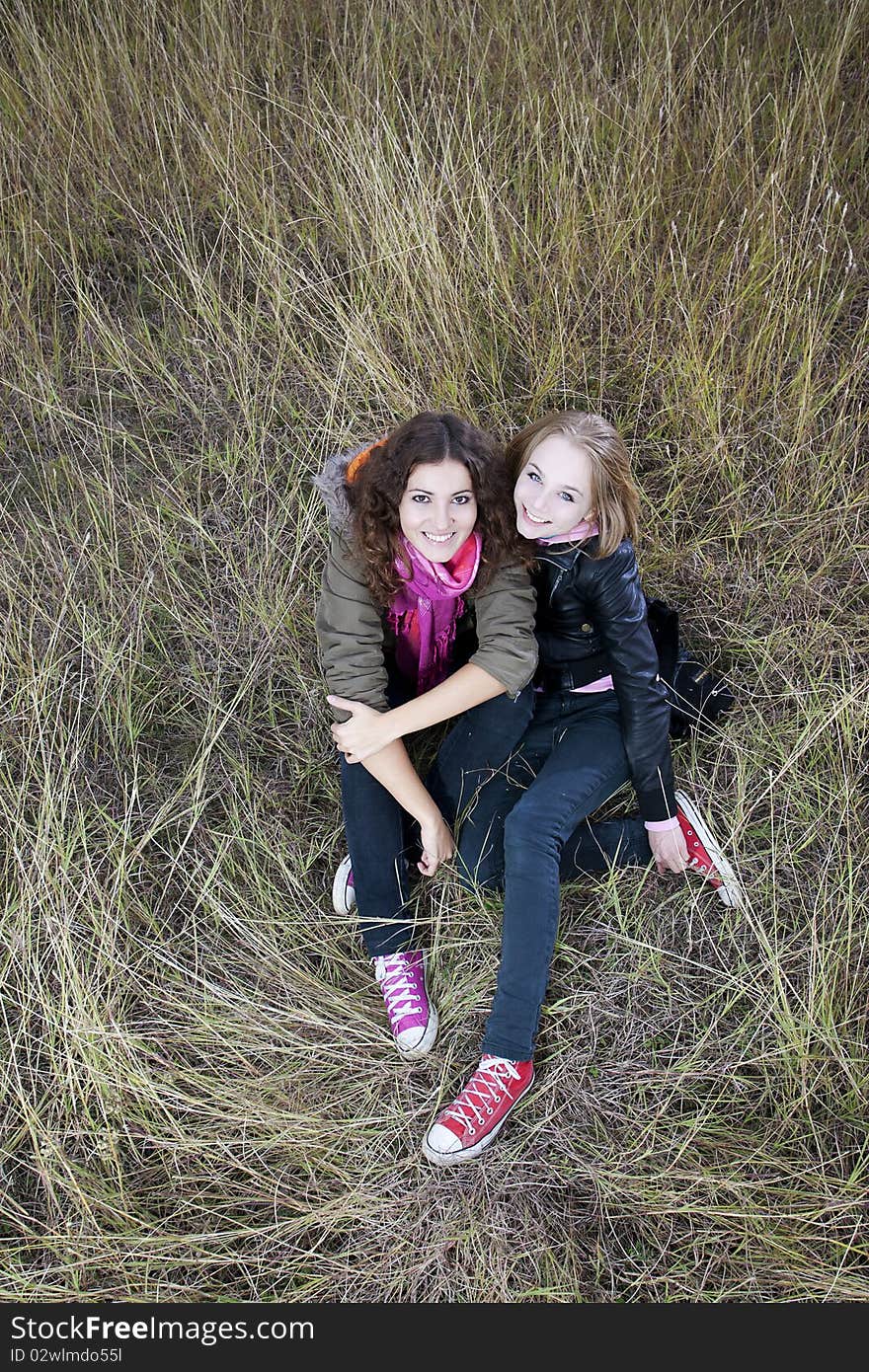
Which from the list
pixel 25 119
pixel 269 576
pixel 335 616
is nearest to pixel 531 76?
pixel 25 119

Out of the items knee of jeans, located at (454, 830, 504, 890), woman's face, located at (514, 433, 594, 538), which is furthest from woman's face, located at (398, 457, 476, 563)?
knee of jeans, located at (454, 830, 504, 890)

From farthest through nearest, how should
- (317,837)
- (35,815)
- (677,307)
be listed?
(677,307), (317,837), (35,815)

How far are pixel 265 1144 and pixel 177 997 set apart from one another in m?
0.38

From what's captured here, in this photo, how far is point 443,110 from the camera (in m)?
2.94

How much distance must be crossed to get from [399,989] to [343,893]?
0.29m

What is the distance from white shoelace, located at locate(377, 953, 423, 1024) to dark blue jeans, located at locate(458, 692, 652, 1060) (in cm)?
20

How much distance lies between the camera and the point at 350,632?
2004mm

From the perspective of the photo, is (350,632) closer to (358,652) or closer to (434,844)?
(358,652)

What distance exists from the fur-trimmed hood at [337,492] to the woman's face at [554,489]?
0.36 meters

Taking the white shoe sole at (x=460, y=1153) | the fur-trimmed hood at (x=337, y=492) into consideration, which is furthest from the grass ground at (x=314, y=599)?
the fur-trimmed hood at (x=337, y=492)

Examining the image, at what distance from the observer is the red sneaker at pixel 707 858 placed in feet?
7.10

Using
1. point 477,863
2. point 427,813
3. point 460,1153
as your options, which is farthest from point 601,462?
point 460,1153

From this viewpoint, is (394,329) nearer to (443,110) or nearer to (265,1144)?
(443,110)

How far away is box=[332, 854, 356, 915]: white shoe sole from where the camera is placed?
228 cm
